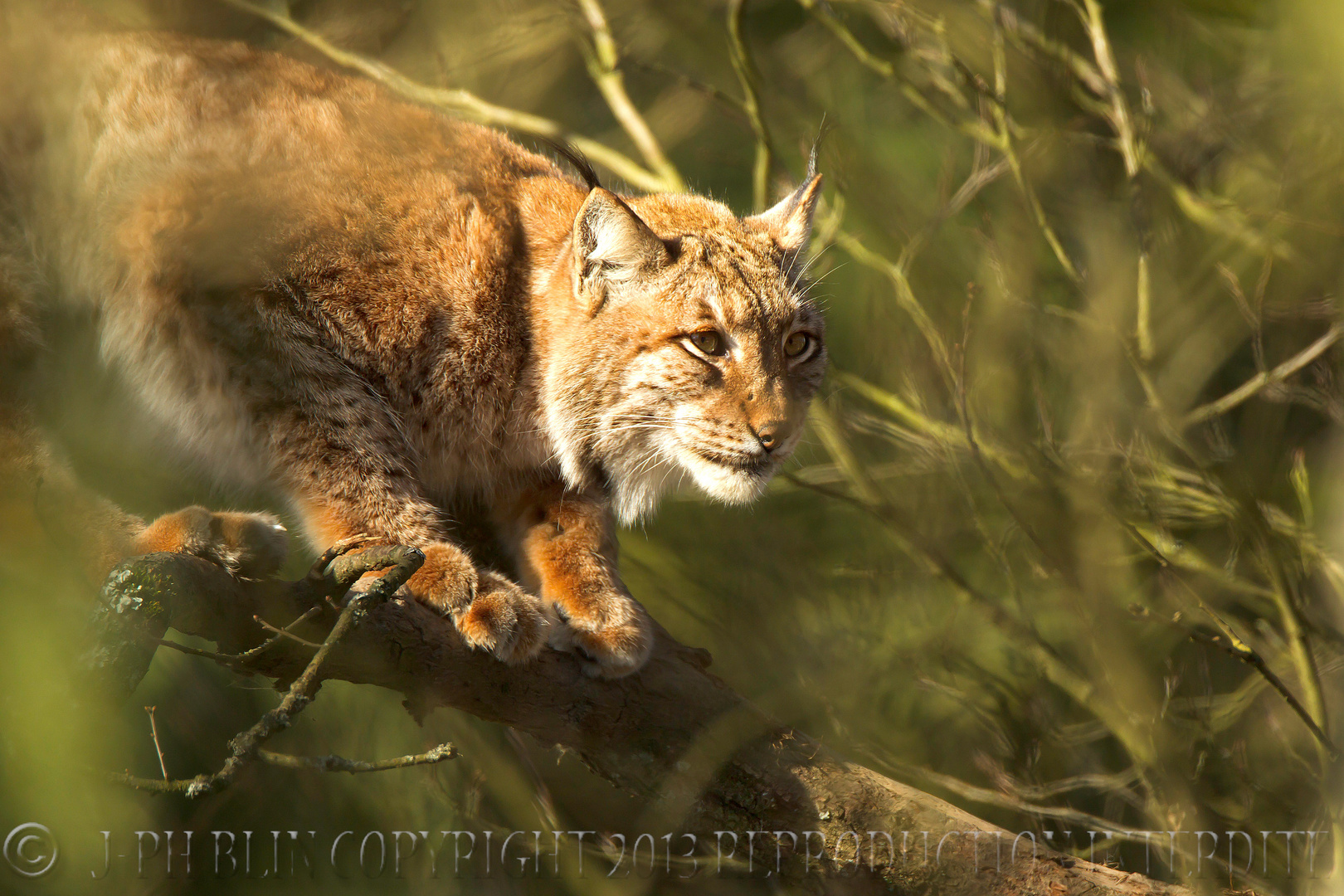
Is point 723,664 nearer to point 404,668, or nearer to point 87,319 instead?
point 404,668

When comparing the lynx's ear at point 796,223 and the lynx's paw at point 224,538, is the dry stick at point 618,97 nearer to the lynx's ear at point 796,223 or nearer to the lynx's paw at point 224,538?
the lynx's ear at point 796,223

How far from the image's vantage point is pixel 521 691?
3.04 m

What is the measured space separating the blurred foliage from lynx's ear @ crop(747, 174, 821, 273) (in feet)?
1.71

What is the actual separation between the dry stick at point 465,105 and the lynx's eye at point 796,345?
1.40m

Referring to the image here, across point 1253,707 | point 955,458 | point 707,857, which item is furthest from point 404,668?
point 1253,707

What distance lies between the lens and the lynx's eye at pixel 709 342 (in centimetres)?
365

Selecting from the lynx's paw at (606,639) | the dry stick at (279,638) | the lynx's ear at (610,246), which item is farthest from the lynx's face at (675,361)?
the dry stick at (279,638)

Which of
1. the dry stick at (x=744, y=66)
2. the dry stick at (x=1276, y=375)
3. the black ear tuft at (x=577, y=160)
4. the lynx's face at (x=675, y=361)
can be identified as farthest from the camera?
the dry stick at (x=744, y=66)

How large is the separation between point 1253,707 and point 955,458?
2.31 metres

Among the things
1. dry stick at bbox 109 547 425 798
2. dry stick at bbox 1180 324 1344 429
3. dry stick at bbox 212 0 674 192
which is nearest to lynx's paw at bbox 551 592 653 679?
dry stick at bbox 109 547 425 798

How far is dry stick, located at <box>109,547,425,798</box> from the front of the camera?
1873 mm

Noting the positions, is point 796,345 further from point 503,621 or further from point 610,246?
point 503,621

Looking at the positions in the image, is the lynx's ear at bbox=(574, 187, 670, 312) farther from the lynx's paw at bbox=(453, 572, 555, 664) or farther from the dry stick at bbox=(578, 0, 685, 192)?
the dry stick at bbox=(578, 0, 685, 192)

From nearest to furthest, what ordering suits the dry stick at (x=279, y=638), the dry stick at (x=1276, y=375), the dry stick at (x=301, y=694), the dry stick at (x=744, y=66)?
1. the dry stick at (x=301, y=694)
2. the dry stick at (x=279, y=638)
3. the dry stick at (x=1276, y=375)
4. the dry stick at (x=744, y=66)
